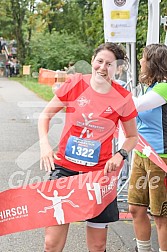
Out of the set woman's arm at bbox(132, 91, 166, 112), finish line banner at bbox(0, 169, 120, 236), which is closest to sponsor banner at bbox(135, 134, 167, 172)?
woman's arm at bbox(132, 91, 166, 112)

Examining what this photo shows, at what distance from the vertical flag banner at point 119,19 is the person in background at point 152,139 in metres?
1.27

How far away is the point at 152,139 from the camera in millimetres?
3469

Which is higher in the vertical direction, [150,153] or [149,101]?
[149,101]

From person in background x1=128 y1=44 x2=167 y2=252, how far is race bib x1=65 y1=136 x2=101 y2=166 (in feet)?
1.70

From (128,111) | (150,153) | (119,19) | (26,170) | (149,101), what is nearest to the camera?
(128,111)

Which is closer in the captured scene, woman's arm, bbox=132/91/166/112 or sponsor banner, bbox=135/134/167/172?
woman's arm, bbox=132/91/166/112

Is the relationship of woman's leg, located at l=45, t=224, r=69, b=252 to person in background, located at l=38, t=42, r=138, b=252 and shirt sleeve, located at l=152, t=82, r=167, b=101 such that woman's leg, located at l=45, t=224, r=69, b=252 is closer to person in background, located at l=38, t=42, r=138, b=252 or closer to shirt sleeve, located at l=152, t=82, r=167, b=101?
person in background, located at l=38, t=42, r=138, b=252

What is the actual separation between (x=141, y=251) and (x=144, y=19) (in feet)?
37.8

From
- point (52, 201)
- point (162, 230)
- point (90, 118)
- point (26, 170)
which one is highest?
point (90, 118)

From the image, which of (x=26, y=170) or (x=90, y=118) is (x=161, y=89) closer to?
(x=90, y=118)

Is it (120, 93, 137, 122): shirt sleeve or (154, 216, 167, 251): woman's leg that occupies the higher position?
(120, 93, 137, 122): shirt sleeve

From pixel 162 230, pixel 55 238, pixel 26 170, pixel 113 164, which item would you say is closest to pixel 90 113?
pixel 113 164

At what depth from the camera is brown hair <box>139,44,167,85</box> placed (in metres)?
3.35

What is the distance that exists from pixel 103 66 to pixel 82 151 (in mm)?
557
